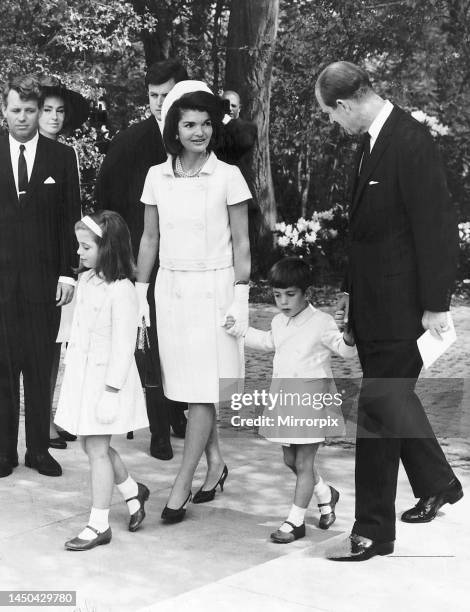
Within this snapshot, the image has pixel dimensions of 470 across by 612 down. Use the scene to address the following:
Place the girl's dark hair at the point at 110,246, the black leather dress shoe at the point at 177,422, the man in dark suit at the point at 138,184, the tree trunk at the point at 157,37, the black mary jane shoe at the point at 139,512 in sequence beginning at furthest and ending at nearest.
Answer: the tree trunk at the point at 157,37
the black leather dress shoe at the point at 177,422
the man in dark suit at the point at 138,184
the black mary jane shoe at the point at 139,512
the girl's dark hair at the point at 110,246

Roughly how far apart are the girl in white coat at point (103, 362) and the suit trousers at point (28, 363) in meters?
1.04

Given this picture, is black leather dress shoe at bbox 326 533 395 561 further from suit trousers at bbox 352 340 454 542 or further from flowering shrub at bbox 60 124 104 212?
flowering shrub at bbox 60 124 104 212

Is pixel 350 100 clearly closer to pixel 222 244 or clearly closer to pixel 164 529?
pixel 222 244

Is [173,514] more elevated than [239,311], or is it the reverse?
[239,311]

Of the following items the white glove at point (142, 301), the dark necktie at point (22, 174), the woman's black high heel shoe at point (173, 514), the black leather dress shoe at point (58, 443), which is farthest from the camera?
the black leather dress shoe at point (58, 443)

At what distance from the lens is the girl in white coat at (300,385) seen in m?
4.96

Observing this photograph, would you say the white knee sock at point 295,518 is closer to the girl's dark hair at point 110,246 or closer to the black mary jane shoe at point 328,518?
the black mary jane shoe at point 328,518

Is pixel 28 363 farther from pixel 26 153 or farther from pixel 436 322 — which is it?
pixel 436 322

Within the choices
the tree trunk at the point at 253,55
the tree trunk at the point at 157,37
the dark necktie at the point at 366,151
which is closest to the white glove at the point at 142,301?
the dark necktie at the point at 366,151

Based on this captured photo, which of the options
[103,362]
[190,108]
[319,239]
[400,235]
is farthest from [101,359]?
[319,239]

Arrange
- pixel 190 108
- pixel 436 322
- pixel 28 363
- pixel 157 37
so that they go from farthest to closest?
1. pixel 157 37
2. pixel 28 363
3. pixel 190 108
4. pixel 436 322

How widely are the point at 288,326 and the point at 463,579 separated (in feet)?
4.49

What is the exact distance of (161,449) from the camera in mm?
6496

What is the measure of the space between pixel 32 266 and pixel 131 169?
84 cm
